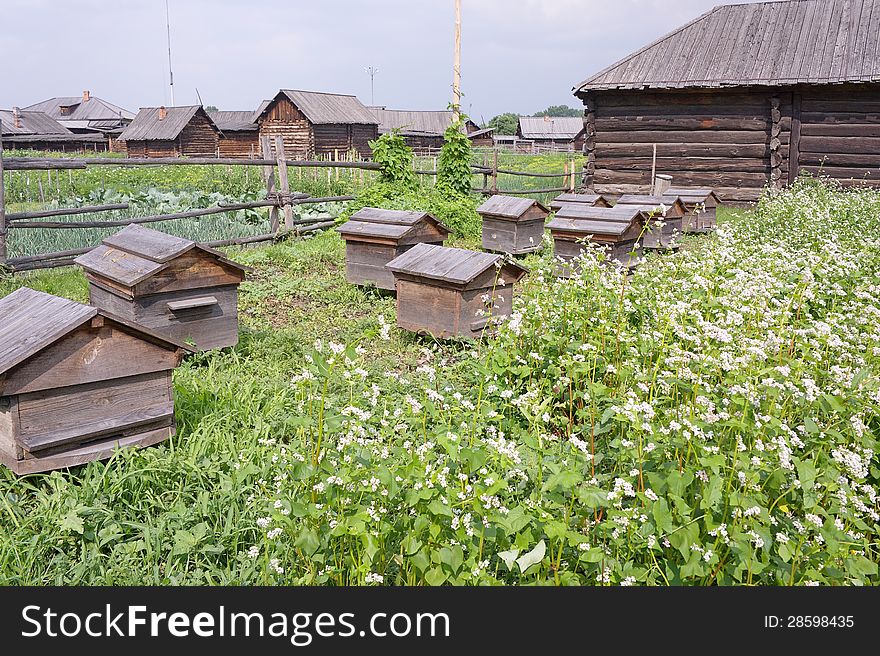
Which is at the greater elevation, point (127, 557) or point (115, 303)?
point (115, 303)

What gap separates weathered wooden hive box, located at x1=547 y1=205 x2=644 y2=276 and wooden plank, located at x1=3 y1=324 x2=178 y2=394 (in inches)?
216

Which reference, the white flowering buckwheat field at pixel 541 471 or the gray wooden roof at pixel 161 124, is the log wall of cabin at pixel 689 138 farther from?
the gray wooden roof at pixel 161 124

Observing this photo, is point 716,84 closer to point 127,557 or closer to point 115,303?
point 115,303

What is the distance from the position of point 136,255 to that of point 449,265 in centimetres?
239

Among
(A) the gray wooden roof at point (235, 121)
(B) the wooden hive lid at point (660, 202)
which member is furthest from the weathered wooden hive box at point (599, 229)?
(A) the gray wooden roof at point (235, 121)

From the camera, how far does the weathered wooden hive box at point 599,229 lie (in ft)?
28.9

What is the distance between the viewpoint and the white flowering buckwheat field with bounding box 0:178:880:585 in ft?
8.20

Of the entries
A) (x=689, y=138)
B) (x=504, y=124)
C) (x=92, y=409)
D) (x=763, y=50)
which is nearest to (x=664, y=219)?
(x=92, y=409)

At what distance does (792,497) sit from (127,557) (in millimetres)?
2661

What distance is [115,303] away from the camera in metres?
5.56

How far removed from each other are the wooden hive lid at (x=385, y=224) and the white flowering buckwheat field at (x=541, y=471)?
288 cm

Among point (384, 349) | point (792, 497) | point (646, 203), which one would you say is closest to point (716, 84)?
point (646, 203)

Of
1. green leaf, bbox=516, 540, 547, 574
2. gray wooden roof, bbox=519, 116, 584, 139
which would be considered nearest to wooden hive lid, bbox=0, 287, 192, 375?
green leaf, bbox=516, 540, 547, 574

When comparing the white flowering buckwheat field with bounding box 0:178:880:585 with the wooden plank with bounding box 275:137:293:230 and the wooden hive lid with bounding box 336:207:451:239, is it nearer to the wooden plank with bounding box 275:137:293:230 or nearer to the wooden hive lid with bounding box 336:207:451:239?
the wooden hive lid with bounding box 336:207:451:239
